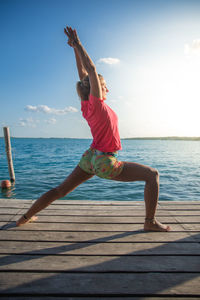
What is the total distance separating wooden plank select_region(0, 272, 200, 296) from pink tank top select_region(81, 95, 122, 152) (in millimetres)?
1218

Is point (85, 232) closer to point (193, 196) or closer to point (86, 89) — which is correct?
point (86, 89)

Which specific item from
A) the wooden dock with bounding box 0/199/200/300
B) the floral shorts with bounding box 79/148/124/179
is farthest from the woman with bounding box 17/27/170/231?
the wooden dock with bounding box 0/199/200/300

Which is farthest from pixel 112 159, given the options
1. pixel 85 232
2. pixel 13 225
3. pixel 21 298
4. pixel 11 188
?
pixel 11 188

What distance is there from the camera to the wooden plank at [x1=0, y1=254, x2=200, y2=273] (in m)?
1.78

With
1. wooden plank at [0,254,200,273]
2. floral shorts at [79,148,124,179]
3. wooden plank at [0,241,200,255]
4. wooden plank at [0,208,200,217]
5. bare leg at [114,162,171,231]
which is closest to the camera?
wooden plank at [0,254,200,273]

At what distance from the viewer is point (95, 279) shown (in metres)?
1.65

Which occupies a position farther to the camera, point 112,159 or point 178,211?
point 178,211

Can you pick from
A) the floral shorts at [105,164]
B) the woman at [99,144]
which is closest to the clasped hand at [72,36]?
the woman at [99,144]

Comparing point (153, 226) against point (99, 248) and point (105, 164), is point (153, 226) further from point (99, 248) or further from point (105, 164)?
point (105, 164)

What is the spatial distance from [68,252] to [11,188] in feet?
27.2

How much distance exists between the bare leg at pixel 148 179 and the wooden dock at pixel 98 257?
12 cm

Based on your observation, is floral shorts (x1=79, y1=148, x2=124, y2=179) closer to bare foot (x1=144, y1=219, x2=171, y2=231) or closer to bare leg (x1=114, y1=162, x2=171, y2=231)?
bare leg (x1=114, y1=162, x2=171, y2=231)

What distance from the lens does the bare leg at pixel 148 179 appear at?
2.33 m

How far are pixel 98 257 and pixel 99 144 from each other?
1.16m
